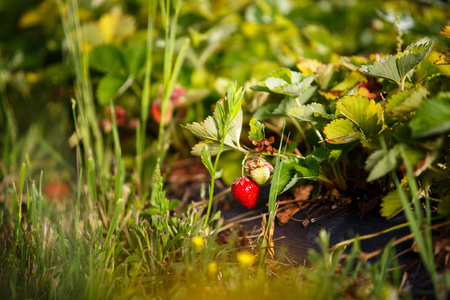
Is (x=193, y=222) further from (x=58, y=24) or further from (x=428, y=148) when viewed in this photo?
(x=58, y=24)

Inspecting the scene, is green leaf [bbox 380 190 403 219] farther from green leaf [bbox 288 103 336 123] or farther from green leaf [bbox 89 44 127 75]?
green leaf [bbox 89 44 127 75]

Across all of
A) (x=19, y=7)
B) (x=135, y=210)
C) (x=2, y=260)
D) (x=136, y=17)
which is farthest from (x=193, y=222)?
(x=19, y=7)

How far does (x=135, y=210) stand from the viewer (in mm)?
1167

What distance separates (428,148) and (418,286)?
291 mm

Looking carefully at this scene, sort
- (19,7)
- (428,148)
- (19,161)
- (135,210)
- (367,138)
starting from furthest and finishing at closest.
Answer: (19,7), (19,161), (135,210), (367,138), (428,148)

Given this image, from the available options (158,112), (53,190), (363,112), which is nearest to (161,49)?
(158,112)

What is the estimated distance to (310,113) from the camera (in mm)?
856

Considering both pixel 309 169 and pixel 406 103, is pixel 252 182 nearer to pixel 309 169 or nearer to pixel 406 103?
pixel 309 169

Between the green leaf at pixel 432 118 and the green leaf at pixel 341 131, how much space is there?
166 mm

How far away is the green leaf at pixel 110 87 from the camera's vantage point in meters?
1.34

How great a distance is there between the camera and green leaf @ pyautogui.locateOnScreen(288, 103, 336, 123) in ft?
2.78

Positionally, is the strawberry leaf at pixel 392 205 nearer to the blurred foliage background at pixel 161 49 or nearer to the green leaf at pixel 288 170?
the green leaf at pixel 288 170

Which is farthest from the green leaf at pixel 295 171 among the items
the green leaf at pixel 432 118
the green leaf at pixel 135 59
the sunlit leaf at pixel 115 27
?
the sunlit leaf at pixel 115 27

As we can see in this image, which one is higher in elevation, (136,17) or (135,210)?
(136,17)
